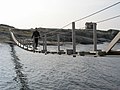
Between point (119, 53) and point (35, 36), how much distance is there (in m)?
17.7

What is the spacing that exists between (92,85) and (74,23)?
508 cm

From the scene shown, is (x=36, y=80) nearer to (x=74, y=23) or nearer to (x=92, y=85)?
(x=92, y=85)

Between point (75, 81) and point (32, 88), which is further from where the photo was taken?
point (75, 81)

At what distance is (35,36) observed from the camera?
2719 cm

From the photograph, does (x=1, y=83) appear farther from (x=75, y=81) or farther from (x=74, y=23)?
(x=74, y=23)

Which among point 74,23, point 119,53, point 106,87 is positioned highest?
point 74,23

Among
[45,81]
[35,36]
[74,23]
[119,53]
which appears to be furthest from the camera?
[35,36]

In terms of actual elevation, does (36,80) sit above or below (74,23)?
below

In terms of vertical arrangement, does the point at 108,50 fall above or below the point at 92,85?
above

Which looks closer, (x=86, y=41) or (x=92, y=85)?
(x=92, y=85)

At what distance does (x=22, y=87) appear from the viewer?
49.9 feet

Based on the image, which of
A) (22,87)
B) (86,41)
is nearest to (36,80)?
(22,87)

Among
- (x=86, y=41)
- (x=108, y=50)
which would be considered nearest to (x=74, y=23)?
(x=108, y=50)

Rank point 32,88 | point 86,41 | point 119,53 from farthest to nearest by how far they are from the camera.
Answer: point 86,41 < point 32,88 < point 119,53
